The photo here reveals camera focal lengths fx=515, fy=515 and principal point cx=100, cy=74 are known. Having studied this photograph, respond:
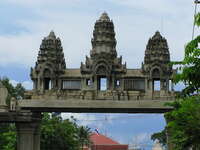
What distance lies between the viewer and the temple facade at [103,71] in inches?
2292

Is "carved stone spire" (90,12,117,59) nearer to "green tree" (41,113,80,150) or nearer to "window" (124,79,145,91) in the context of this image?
"window" (124,79,145,91)

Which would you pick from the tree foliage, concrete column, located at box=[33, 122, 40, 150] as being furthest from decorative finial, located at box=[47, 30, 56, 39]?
concrete column, located at box=[33, 122, 40, 150]

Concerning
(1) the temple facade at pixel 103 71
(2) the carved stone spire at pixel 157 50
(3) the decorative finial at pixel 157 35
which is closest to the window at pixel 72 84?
(1) the temple facade at pixel 103 71

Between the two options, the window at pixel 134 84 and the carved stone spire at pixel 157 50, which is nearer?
the window at pixel 134 84

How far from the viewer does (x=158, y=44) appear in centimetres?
6062

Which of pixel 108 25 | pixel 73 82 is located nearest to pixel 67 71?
pixel 73 82

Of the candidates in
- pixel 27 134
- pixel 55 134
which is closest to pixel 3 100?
pixel 27 134

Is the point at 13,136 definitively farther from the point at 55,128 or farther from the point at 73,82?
the point at 73,82

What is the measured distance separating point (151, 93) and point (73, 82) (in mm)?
9238

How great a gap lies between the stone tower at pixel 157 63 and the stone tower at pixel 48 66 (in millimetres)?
10234

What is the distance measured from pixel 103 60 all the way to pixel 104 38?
366 centimetres

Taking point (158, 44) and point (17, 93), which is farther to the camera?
point (17, 93)

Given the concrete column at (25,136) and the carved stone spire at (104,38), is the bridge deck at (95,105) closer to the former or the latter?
the concrete column at (25,136)

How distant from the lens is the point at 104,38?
61688mm
